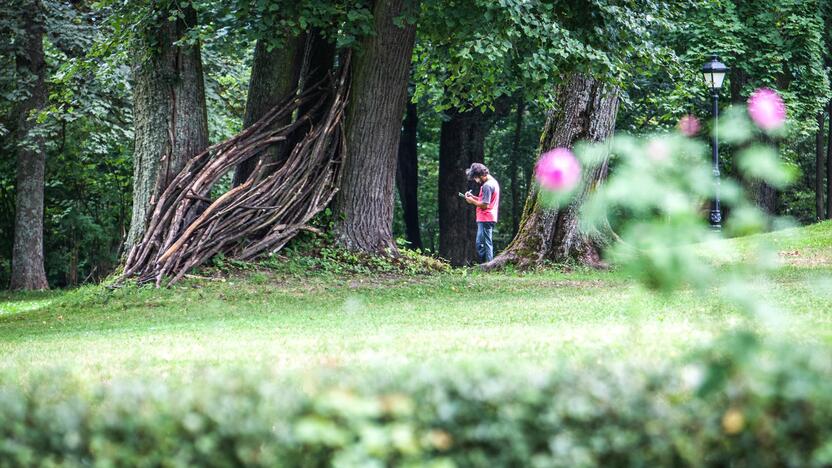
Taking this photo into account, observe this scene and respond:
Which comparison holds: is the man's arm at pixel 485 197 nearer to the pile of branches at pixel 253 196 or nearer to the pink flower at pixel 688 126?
the pile of branches at pixel 253 196

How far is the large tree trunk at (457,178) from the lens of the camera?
28.4 m

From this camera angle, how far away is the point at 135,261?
14930mm

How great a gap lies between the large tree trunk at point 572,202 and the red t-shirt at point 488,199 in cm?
105

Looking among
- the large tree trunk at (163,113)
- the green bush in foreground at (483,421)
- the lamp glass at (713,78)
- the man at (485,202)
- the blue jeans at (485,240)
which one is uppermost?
the lamp glass at (713,78)

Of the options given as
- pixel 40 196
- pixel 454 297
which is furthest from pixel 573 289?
pixel 40 196

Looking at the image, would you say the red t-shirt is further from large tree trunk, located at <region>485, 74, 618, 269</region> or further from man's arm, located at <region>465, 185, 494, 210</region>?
large tree trunk, located at <region>485, 74, 618, 269</region>

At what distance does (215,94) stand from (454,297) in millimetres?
13697

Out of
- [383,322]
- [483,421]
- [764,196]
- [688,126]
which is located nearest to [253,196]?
[383,322]

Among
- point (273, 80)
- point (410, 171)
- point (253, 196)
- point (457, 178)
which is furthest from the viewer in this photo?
point (410, 171)

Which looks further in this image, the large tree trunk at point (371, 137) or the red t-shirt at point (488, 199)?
the red t-shirt at point (488, 199)

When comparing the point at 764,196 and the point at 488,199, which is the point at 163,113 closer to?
the point at 488,199

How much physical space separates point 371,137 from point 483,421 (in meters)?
13.0

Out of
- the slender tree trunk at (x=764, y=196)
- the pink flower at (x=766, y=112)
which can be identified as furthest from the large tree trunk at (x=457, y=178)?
the pink flower at (x=766, y=112)

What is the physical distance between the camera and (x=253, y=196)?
625 inches
